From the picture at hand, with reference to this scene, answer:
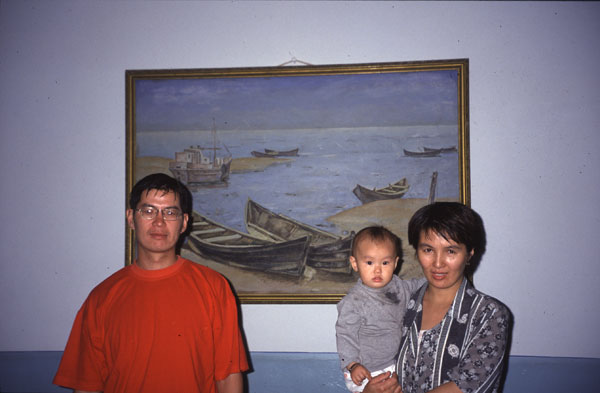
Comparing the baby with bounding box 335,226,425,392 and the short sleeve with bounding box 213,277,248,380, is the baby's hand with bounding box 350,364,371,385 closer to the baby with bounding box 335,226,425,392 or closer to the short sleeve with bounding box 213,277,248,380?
the baby with bounding box 335,226,425,392

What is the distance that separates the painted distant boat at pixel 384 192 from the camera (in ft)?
7.13

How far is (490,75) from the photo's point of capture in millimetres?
2184

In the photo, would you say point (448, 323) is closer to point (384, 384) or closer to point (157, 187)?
point (384, 384)

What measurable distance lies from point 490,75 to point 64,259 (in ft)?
9.81

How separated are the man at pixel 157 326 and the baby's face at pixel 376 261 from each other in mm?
685

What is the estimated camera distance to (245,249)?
7.28 feet

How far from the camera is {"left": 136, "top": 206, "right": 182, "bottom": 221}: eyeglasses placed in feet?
5.50

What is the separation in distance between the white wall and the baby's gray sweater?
1.69ft

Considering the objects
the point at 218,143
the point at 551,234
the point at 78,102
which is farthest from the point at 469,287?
the point at 78,102

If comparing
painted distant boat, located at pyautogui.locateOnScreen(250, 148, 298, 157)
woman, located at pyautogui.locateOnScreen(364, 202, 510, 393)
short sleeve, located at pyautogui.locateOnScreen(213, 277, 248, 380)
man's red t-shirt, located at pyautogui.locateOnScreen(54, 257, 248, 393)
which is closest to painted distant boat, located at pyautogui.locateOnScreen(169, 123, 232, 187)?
painted distant boat, located at pyautogui.locateOnScreen(250, 148, 298, 157)

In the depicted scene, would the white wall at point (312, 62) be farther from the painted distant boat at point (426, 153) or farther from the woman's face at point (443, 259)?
the woman's face at point (443, 259)

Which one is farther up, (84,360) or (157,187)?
(157,187)

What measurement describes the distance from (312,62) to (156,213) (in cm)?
136

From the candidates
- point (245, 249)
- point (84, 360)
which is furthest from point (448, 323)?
point (84, 360)
